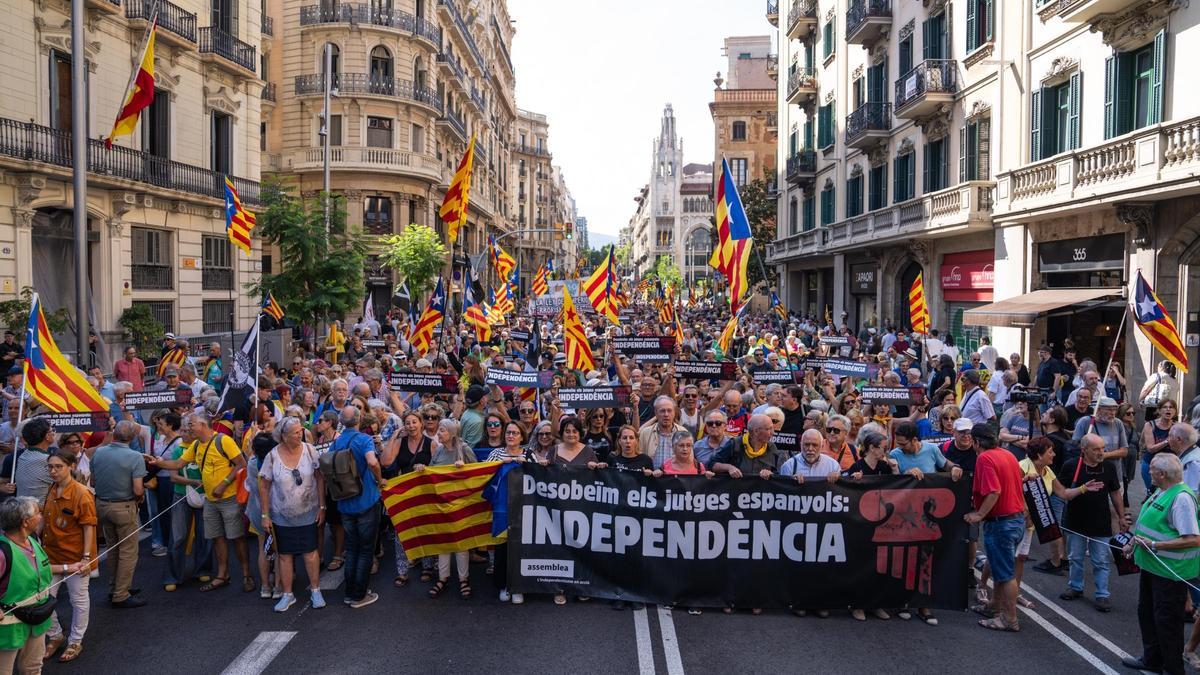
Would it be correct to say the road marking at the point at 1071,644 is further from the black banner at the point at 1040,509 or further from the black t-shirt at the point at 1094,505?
the black t-shirt at the point at 1094,505

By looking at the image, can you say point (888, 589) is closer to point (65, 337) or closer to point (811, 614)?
point (811, 614)

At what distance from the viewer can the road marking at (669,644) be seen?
20.8ft

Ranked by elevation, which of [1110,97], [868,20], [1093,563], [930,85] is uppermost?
[868,20]

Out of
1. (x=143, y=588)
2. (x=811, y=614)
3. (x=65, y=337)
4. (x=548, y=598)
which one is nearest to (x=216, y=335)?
(x=65, y=337)

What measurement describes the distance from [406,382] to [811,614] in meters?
5.90

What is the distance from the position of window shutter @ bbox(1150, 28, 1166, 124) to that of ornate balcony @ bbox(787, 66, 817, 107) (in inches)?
850

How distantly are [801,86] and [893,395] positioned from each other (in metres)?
29.2

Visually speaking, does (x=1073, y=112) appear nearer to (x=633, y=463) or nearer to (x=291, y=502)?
(x=633, y=463)

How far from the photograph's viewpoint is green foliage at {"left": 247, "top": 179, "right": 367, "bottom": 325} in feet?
77.8

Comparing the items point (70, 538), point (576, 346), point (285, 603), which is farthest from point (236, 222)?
point (285, 603)

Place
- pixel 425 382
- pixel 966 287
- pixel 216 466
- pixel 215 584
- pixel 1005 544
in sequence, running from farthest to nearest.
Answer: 1. pixel 966 287
2. pixel 425 382
3. pixel 215 584
4. pixel 216 466
5. pixel 1005 544

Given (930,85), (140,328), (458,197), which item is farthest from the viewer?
(930,85)

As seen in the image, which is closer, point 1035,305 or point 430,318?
point 430,318

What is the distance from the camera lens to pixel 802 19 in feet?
121
